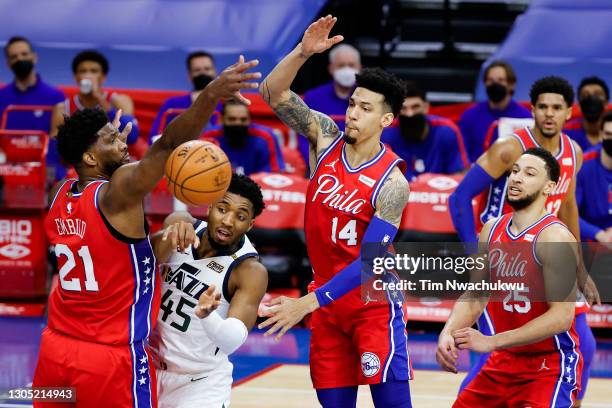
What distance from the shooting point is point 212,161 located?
4965mm

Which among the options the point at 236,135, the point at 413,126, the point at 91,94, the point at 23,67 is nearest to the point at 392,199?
the point at 413,126

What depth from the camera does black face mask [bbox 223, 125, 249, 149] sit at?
10.3 metres

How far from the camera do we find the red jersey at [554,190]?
23.2 ft

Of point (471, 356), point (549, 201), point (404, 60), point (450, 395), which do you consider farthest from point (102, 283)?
point (404, 60)

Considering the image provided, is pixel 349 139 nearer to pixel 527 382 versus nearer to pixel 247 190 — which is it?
pixel 247 190

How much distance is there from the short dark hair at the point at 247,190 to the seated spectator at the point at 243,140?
4.58 meters

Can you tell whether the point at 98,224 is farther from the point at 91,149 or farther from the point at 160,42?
the point at 160,42

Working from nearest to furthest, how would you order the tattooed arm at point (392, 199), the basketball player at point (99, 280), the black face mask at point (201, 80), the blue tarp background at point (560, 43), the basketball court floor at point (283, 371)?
the basketball player at point (99, 280) < the tattooed arm at point (392, 199) < the basketball court floor at point (283, 371) < the black face mask at point (201, 80) < the blue tarp background at point (560, 43)

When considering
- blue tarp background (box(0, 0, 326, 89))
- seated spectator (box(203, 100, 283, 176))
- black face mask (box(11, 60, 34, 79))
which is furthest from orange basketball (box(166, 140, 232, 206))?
blue tarp background (box(0, 0, 326, 89))

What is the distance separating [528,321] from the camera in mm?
5633

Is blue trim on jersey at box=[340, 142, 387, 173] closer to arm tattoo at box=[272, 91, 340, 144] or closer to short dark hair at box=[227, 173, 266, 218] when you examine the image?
arm tattoo at box=[272, 91, 340, 144]

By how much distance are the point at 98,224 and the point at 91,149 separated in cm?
38

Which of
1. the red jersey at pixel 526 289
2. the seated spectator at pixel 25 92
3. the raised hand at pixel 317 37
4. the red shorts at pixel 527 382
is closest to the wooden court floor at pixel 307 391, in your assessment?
the red shorts at pixel 527 382

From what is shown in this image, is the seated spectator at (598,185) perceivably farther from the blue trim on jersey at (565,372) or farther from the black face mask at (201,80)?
the blue trim on jersey at (565,372)
